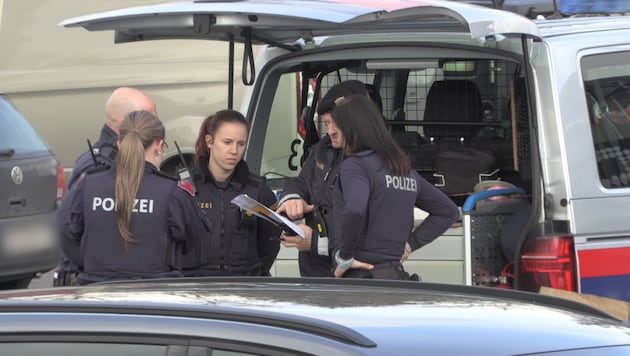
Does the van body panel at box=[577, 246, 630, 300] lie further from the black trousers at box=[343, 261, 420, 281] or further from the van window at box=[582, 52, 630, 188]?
the black trousers at box=[343, 261, 420, 281]

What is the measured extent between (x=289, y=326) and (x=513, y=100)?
3.37m

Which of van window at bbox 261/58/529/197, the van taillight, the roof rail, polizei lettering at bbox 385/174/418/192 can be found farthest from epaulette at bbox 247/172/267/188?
the roof rail

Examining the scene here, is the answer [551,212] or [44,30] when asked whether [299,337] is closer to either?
[551,212]

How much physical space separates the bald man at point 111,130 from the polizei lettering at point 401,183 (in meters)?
1.11

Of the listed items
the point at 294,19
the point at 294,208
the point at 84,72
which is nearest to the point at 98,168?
the point at 294,208

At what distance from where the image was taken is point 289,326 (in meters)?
2.37

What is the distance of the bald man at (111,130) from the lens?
484cm

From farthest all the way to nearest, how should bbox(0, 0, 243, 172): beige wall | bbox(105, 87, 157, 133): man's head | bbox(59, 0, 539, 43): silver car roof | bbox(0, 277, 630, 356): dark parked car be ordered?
bbox(0, 0, 243, 172): beige wall, bbox(105, 87, 157, 133): man's head, bbox(59, 0, 539, 43): silver car roof, bbox(0, 277, 630, 356): dark parked car

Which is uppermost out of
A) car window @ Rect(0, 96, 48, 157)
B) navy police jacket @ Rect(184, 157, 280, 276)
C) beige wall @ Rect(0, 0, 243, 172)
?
beige wall @ Rect(0, 0, 243, 172)

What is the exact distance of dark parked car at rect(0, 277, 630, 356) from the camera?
232 cm

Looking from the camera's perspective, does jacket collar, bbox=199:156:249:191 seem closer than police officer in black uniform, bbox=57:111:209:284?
No

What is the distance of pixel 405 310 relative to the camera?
103 inches

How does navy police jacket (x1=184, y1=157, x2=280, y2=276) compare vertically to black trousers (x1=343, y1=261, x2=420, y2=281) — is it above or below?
above

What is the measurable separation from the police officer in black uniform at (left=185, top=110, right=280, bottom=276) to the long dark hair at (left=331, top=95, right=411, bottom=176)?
1.58ft
